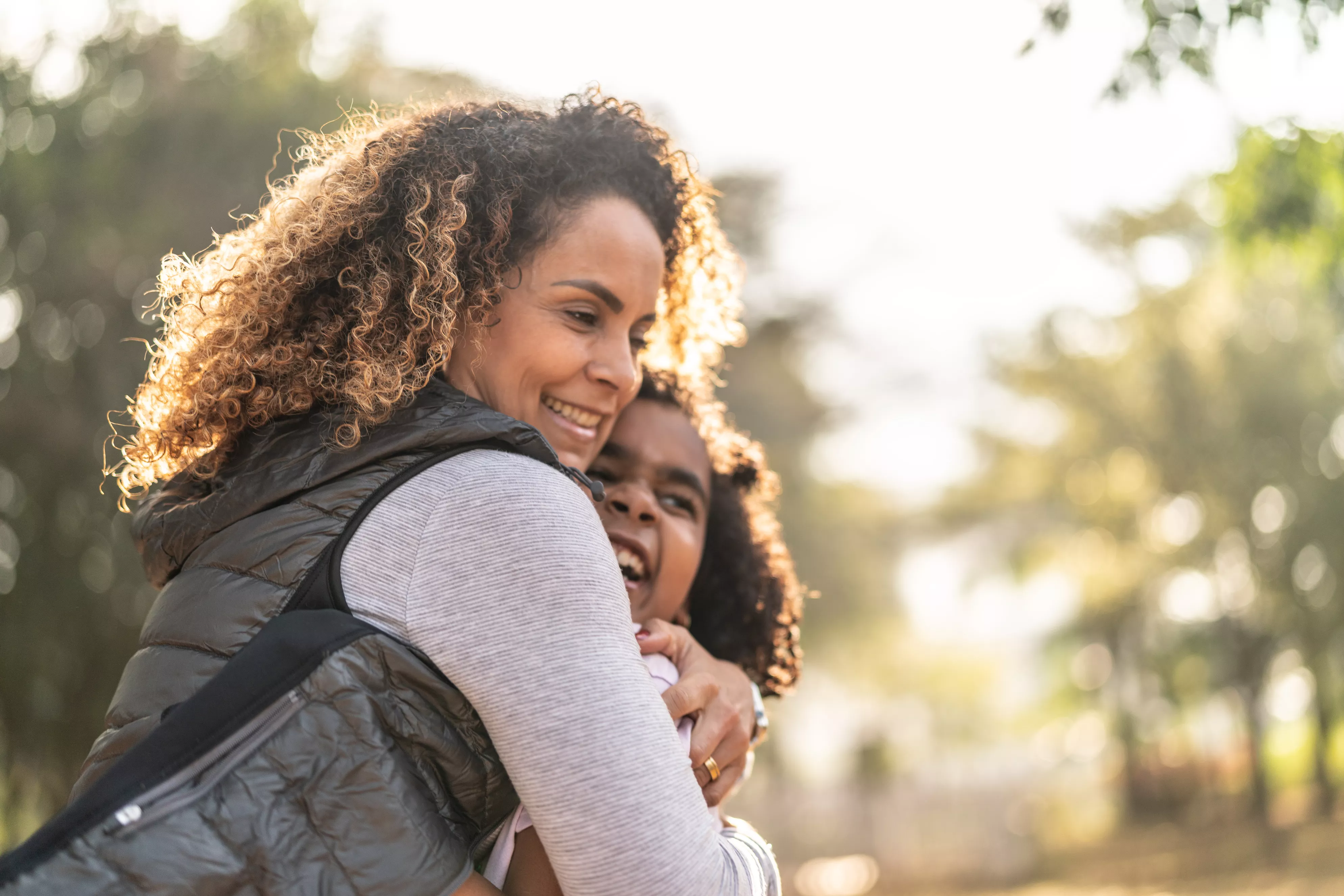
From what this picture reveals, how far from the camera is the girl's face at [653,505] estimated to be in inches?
121

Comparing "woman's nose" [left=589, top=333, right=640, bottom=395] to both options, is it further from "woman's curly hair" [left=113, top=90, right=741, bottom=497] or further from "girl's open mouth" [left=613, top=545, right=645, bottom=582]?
"girl's open mouth" [left=613, top=545, right=645, bottom=582]

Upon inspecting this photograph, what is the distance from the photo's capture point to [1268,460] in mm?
21781

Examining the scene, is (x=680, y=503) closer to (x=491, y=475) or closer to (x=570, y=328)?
(x=570, y=328)

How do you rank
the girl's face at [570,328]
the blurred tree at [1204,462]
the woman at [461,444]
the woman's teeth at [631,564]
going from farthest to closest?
the blurred tree at [1204,462] → the woman's teeth at [631,564] → the girl's face at [570,328] → the woman at [461,444]

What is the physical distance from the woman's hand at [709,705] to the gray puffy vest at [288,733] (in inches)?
19.6

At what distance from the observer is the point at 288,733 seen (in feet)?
5.70

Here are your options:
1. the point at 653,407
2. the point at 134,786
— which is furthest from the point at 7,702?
the point at 134,786

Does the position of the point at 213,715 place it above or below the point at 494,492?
below

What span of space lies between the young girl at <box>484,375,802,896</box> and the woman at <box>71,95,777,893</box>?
306 millimetres

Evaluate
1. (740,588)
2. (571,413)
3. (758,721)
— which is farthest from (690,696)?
(740,588)

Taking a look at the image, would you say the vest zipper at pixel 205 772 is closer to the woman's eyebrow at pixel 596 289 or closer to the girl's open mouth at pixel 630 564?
the woman's eyebrow at pixel 596 289

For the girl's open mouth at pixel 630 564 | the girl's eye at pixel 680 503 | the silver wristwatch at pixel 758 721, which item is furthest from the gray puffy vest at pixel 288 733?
the girl's eye at pixel 680 503

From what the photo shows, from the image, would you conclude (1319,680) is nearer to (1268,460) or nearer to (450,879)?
(1268,460)

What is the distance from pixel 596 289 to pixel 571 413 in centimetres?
29
